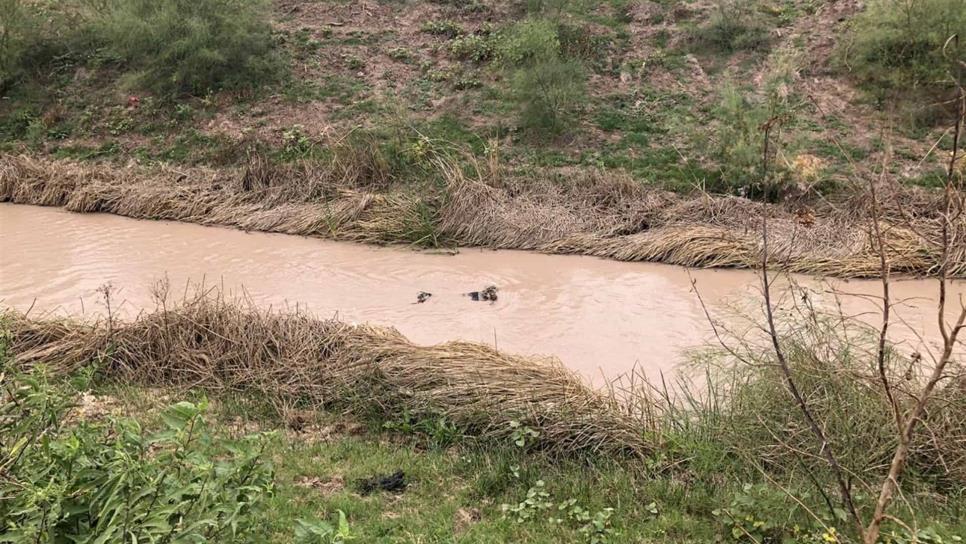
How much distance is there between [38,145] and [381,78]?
359 inches

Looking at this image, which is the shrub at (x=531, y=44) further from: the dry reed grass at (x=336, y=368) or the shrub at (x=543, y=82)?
the dry reed grass at (x=336, y=368)

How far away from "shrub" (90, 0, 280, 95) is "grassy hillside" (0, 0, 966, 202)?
52 mm

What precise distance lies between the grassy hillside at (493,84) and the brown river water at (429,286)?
→ 109 inches

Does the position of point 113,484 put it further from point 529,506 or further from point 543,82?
point 543,82

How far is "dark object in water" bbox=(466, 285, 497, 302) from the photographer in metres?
10.0

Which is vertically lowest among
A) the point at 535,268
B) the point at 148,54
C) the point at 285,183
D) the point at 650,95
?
the point at 535,268

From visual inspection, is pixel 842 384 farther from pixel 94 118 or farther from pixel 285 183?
pixel 94 118

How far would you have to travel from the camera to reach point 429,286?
10.8 m

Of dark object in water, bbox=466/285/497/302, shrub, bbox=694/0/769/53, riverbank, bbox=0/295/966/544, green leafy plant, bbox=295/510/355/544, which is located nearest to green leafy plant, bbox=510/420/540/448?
riverbank, bbox=0/295/966/544

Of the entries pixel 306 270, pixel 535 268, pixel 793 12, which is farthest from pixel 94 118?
pixel 793 12

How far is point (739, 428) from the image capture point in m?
5.09

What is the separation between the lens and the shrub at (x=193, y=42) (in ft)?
57.6

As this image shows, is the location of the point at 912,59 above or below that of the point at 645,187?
above

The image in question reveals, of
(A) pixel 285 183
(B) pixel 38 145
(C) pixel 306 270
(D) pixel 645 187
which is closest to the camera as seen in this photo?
(C) pixel 306 270
